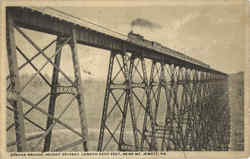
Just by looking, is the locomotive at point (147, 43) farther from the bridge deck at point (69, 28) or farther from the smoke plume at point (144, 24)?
the smoke plume at point (144, 24)

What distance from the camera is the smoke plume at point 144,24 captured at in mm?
6152

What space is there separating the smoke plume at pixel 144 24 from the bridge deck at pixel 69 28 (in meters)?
0.52

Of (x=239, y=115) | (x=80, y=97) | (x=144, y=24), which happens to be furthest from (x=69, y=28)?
(x=239, y=115)

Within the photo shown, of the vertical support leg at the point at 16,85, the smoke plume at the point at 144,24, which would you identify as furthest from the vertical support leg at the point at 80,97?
the smoke plume at the point at 144,24

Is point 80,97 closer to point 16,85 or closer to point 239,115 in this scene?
point 16,85

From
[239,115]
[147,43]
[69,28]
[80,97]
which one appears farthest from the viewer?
[147,43]

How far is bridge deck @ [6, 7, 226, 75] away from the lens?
4.71 m

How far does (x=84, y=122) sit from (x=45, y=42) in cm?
251

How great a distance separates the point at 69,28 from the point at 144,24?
211 cm

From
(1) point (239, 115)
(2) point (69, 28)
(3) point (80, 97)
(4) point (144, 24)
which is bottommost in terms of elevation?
(1) point (239, 115)

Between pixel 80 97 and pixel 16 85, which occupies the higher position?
pixel 16 85

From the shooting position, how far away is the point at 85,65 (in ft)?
20.0

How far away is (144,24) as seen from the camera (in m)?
6.26

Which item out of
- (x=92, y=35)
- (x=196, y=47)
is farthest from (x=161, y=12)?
(x=92, y=35)
